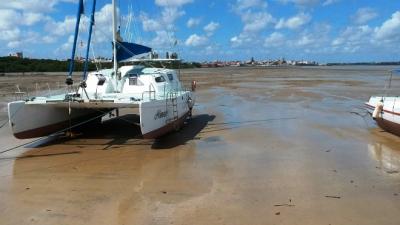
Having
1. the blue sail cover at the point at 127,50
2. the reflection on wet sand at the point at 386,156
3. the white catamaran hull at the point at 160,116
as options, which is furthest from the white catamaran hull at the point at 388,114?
the blue sail cover at the point at 127,50

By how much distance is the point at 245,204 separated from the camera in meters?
7.77

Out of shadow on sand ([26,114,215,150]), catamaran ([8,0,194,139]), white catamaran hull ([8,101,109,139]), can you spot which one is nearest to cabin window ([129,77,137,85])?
catamaran ([8,0,194,139])

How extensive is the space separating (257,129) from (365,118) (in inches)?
199

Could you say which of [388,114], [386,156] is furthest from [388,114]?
[386,156]

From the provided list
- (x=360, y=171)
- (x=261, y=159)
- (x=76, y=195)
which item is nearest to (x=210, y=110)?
(x=261, y=159)

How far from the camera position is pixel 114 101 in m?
12.3

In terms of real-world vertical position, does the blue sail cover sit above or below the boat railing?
above

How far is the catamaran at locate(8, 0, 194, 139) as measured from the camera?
12414mm

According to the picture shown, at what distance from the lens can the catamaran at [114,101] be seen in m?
12.4

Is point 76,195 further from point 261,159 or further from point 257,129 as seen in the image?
point 257,129

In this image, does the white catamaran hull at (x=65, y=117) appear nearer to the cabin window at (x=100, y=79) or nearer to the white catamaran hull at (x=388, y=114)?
the cabin window at (x=100, y=79)

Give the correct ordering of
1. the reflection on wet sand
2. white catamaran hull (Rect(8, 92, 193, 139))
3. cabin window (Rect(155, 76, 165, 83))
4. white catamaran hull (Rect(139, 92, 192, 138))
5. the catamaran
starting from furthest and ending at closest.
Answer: cabin window (Rect(155, 76, 165, 83)) → the catamaran → white catamaran hull (Rect(8, 92, 193, 139)) → white catamaran hull (Rect(139, 92, 192, 138)) → the reflection on wet sand

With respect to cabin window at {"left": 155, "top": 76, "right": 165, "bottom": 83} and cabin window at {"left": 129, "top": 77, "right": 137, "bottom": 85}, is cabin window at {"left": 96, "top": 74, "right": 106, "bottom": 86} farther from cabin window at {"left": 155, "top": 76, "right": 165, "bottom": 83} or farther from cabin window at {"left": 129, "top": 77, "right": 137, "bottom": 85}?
cabin window at {"left": 155, "top": 76, "right": 165, "bottom": 83}

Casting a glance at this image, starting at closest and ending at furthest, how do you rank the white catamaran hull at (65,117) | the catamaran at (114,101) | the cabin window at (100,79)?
the white catamaran hull at (65,117) → the catamaran at (114,101) → the cabin window at (100,79)
